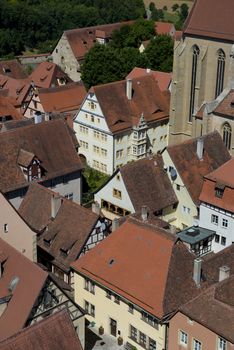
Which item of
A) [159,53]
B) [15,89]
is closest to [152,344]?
[15,89]

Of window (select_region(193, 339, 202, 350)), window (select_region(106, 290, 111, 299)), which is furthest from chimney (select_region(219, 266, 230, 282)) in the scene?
window (select_region(106, 290, 111, 299))

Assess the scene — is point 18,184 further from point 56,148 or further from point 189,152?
point 189,152

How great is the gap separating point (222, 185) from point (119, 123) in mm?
22869

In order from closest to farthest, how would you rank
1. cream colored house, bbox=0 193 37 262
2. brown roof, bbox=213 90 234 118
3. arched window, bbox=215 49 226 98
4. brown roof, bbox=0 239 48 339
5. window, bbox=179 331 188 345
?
brown roof, bbox=0 239 48 339
window, bbox=179 331 188 345
cream colored house, bbox=0 193 37 262
brown roof, bbox=213 90 234 118
arched window, bbox=215 49 226 98

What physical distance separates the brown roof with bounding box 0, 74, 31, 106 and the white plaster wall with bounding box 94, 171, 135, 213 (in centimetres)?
3241

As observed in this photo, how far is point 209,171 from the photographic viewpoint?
204ft

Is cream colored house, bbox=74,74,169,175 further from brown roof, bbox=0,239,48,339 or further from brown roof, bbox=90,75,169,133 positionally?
brown roof, bbox=0,239,48,339

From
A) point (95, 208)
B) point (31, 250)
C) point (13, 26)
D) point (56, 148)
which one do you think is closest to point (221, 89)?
point (56, 148)

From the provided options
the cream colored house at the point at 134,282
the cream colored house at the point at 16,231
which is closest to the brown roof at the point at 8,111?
the cream colored house at the point at 16,231

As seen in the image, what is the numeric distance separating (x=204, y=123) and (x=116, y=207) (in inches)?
654

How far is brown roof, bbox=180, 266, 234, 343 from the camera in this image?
3997 centimetres

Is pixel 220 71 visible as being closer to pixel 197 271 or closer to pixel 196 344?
pixel 197 271

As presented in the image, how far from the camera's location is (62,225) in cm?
5328

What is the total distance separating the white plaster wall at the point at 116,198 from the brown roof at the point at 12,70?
52.4 m
